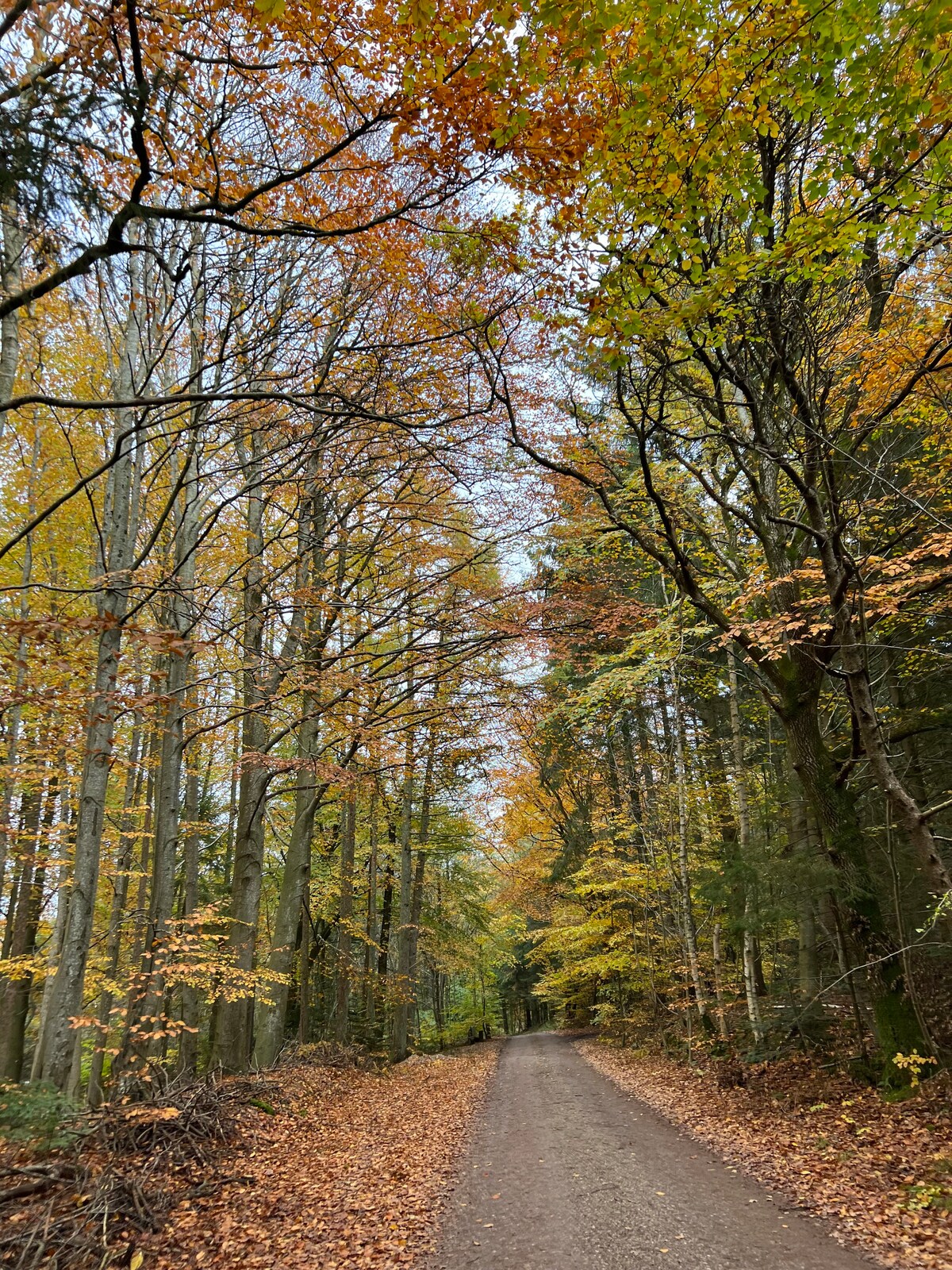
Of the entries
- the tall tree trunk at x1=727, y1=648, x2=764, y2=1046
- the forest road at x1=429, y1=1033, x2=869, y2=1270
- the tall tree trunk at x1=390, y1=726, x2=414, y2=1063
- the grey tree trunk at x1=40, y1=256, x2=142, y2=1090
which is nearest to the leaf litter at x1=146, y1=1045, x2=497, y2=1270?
the forest road at x1=429, y1=1033, x2=869, y2=1270

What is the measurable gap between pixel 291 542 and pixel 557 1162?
35.1 ft

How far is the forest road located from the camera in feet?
13.7

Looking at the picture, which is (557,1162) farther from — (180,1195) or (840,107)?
(840,107)

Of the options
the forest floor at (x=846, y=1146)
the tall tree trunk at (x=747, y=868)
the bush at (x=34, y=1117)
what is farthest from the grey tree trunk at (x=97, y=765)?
the tall tree trunk at (x=747, y=868)

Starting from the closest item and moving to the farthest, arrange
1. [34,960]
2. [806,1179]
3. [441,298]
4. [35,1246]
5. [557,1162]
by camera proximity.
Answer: [35,1246] < [806,1179] < [557,1162] < [441,298] < [34,960]

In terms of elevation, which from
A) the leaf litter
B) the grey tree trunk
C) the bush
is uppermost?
the grey tree trunk

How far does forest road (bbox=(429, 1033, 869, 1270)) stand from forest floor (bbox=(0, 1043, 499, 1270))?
0.40 meters

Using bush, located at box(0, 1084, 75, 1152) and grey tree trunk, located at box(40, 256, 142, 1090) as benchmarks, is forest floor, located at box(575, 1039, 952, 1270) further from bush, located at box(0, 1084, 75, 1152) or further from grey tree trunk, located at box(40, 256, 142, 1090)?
grey tree trunk, located at box(40, 256, 142, 1090)

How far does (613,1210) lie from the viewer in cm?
497

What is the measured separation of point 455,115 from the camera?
4.22 meters

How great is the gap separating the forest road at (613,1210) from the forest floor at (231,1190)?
0.40 meters

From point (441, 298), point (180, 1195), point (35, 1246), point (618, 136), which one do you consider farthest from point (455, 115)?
point (180, 1195)

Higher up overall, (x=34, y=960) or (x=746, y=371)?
(x=746, y=371)

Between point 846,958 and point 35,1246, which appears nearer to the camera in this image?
point 35,1246
